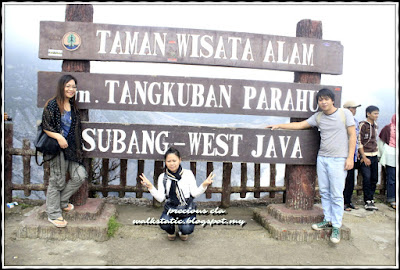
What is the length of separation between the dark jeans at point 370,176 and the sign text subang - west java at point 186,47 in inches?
80.2

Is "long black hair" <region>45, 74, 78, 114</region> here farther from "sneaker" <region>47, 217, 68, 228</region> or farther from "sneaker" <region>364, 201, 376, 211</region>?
"sneaker" <region>364, 201, 376, 211</region>

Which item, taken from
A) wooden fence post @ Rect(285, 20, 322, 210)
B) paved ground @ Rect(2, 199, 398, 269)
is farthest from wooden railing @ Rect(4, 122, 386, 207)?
wooden fence post @ Rect(285, 20, 322, 210)

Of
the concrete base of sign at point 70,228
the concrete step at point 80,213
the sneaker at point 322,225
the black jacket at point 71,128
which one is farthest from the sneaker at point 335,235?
the black jacket at point 71,128

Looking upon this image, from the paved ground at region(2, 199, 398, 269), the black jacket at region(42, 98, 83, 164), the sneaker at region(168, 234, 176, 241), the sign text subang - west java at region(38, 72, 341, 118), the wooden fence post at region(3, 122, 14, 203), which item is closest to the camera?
the paved ground at region(2, 199, 398, 269)

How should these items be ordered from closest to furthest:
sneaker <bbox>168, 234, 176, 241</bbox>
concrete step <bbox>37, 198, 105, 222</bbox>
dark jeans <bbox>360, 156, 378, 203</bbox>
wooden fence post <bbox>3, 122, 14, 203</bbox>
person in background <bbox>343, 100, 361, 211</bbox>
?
sneaker <bbox>168, 234, 176, 241</bbox>, concrete step <bbox>37, 198, 105, 222</bbox>, person in background <bbox>343, 100, 361, 211</bbox>, wooden fence post <bbox>3, 122, 14, 203</bbox>, dark jeans <bbox>360, 156, 378, 203</bbox>

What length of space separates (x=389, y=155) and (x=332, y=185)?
2653 millimetres

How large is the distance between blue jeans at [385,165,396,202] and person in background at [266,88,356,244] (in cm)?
262

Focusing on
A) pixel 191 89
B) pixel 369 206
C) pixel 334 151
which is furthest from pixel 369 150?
pixel 191 89

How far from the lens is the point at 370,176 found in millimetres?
5168

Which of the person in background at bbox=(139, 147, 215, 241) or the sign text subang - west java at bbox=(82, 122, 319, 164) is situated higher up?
the sign text subang - west java at bbox=(82, 122, 319, 164)

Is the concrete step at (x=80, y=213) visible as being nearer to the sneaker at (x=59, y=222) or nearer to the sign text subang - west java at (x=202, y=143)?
the sneaker at (x=59, y=222)

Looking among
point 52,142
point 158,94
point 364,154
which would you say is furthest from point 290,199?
point 52,142

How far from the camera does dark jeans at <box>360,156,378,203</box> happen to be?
5.10m

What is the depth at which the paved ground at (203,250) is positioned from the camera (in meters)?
3.07
